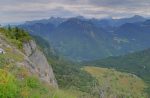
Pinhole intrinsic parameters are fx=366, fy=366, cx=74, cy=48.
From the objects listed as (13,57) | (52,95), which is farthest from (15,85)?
(13,57)

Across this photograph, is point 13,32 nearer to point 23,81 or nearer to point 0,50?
point 0,50

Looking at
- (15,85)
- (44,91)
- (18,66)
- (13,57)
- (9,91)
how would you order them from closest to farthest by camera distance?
(9,91)
(15,85)
(44,91)
(18,66)
(13,57)

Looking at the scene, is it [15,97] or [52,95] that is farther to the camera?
[52,95]

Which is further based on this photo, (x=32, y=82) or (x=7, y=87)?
(x=32, y=82)

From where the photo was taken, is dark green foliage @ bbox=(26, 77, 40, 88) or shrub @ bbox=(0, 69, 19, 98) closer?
shrub @ bbox=(0, 69, 19, 98)

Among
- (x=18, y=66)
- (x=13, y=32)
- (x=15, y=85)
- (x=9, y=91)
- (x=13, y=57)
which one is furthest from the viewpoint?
(x=13, y=32)

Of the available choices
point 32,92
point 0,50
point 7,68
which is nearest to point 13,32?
point 0,50

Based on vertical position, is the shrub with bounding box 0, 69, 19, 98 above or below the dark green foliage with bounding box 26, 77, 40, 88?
above

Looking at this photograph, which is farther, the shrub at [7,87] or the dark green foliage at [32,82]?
the dark green foliage at [32,82]

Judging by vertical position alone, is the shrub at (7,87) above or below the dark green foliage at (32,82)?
A: above

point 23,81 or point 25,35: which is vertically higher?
point 23,81

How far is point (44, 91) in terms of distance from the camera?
1959cm

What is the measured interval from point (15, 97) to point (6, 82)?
0.92 meters

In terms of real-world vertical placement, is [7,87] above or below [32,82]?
above
